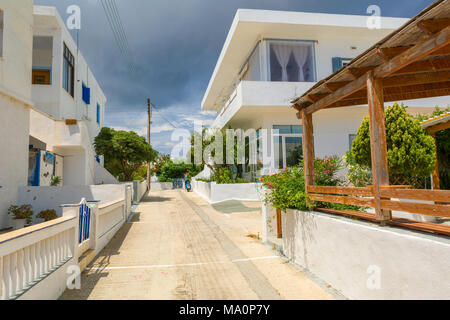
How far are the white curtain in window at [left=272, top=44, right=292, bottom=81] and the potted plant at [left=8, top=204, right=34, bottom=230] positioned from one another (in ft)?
40.6

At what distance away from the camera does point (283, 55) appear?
14.3m

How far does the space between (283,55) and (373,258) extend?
42.6 feet

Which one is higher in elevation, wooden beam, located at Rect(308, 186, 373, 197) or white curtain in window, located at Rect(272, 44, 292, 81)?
white curtain in window, located at Rect(272, 44, 292, 81)

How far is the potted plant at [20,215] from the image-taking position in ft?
28.7

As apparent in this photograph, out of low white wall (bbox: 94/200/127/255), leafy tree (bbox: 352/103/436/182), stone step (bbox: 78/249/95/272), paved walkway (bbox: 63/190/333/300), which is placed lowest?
paved walkway (bbox: 63/190/333/300)

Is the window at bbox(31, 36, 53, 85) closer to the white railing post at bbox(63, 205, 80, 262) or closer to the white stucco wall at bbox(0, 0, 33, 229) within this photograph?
the white stucco wall at bbox(0, 0, 33, 229)

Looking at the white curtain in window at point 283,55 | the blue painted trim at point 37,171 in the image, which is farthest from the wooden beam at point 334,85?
the blue painted trim at point 37,171

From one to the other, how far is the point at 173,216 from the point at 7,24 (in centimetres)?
877

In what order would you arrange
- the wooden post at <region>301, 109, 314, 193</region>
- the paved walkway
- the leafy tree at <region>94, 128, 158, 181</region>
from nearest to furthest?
the paved walkway
the wooden post at <region>301, 109, 314, 193</region>
the leafy tree at <region>94, 128, 158, 181</region>

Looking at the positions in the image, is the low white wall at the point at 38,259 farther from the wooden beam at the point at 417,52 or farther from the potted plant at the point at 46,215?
the potted plant at the point at 46,215

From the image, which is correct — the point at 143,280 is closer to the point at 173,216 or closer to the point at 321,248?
the point at 321,248

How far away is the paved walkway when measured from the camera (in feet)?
13.4

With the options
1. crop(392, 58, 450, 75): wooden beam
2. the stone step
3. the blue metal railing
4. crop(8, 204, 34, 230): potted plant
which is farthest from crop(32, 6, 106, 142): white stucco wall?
crop(392, 58, 450, 75): wooden beam
